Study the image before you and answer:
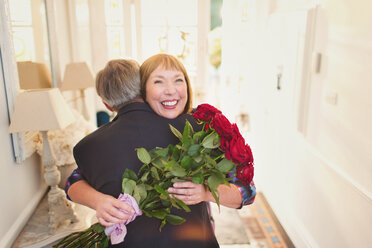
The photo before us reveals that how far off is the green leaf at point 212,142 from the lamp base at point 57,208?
1373 mm

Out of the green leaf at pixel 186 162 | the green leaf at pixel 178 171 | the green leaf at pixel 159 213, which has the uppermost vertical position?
the green leaf at pixel 186 162

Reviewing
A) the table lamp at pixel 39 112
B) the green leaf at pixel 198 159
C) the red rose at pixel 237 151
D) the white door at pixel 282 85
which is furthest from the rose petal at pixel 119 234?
the white door at pixel 282 85

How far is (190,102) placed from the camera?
1.34 metres

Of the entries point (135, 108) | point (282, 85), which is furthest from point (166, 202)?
point (282, 85)

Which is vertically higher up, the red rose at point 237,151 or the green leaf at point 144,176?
the red rose at point 237,151

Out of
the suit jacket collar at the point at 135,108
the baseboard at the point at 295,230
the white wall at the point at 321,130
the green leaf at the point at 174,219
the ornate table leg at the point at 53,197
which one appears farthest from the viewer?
the baseboard at the point at 295,230

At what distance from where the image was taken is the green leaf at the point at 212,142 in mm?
997

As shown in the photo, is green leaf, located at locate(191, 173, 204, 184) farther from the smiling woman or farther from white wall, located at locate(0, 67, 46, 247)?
white wall, located at locate(0, 67, 46, 247)

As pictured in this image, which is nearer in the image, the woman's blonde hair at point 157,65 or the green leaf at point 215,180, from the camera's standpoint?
the green leaf at point 215,180

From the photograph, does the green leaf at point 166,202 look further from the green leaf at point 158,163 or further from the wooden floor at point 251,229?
the wooden floor at point 251,229

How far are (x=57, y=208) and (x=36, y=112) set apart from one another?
661 millimetres

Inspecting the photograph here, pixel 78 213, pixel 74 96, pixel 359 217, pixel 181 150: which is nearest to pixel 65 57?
pixel 74 96

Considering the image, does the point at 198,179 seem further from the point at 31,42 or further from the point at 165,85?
the point at 31,42

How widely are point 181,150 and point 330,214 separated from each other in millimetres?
1458
